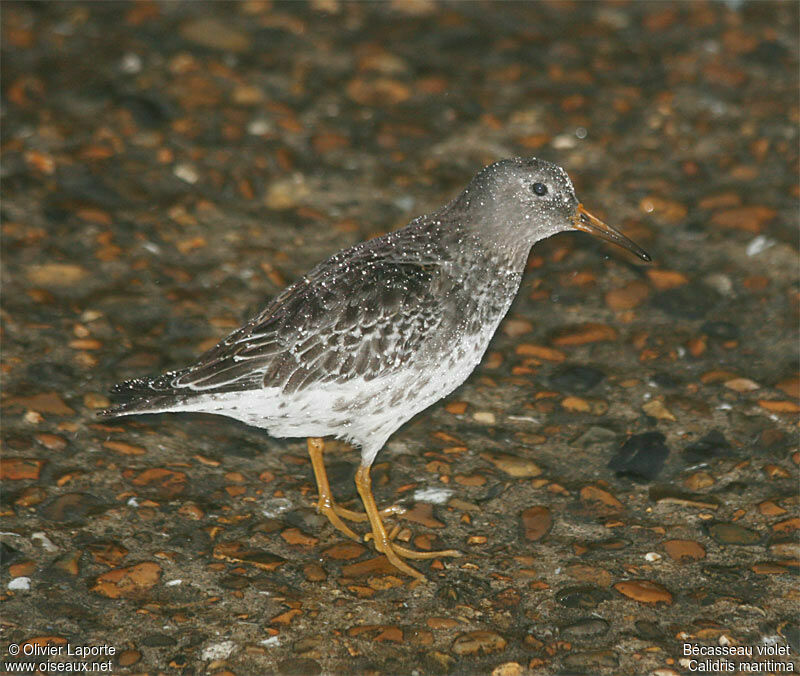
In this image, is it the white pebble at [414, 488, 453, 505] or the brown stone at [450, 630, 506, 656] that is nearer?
the brown stone at [450, 630, 506, 656]

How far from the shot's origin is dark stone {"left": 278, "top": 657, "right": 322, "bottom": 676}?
5977 mm

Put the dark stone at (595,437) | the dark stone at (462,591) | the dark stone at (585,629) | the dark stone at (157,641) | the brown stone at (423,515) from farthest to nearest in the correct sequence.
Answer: the dark stone at (595,437) → the brown stone at (423,515) → the dark stone at (462,591) → the dark stone at (585,629) → the dark stone at (157,641)

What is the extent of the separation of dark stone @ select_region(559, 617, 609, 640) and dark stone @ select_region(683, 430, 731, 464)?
1731 mm

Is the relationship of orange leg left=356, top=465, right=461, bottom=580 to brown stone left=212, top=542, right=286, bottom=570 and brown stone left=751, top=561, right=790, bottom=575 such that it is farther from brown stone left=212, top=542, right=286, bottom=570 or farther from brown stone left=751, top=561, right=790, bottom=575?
brown stone left=751, top=561, right=790, bottom=575

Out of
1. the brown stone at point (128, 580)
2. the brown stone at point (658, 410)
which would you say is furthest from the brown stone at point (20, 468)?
the brown stone at point (658, 410)

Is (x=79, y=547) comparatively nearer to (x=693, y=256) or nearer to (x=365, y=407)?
(x=365, y=407)

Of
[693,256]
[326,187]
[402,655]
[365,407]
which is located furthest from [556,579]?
[326,187]

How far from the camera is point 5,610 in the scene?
629 centimetres

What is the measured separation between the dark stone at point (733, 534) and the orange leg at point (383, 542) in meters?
1.61

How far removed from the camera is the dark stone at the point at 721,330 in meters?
8.74

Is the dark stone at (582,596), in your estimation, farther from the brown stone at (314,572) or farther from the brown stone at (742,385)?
the brown stone at (742,385)

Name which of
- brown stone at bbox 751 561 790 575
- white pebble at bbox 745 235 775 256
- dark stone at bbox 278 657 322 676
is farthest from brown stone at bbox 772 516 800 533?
white pebble at bbox 745 235 775 256

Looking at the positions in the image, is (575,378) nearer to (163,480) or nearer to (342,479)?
(342,479)

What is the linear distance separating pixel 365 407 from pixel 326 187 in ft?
13.6
